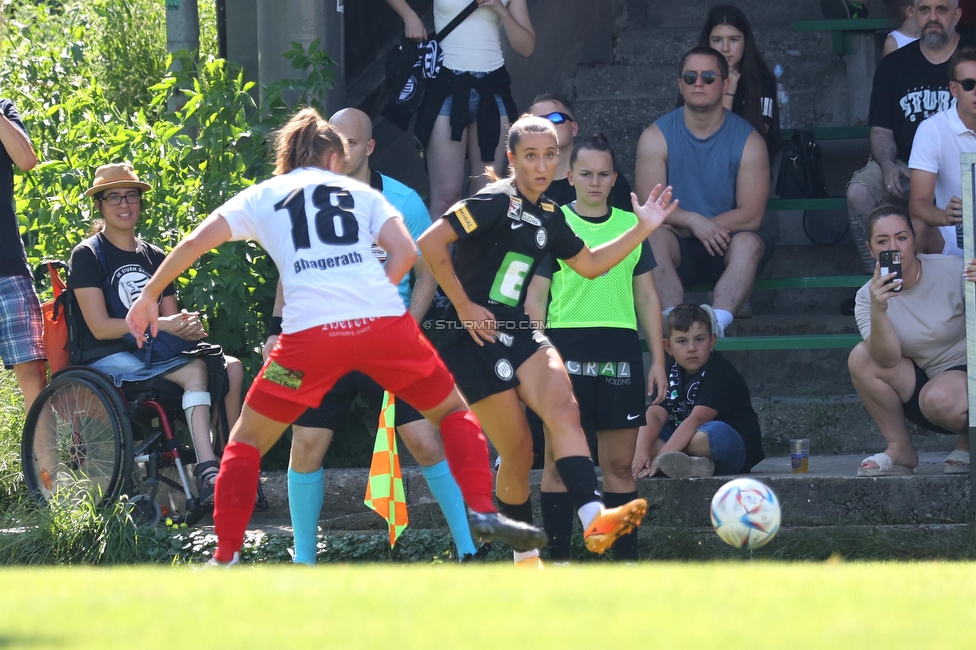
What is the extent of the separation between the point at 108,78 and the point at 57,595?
8.58 m

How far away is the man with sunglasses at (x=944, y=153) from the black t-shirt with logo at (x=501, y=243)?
2785 millimetres

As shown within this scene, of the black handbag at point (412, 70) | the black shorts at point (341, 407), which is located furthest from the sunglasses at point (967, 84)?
the black shorts at point (341, 407)

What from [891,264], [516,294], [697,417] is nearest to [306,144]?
[516,294]

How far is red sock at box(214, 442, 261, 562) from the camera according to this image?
532 centimetres

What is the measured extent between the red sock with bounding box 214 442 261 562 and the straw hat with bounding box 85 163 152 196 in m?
2.53

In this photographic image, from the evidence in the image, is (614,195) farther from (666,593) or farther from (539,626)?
(539,626)

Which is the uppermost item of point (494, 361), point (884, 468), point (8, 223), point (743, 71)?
point (743, 71)

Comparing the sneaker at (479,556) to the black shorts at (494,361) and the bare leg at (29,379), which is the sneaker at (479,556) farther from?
the bare leg at (29,379)

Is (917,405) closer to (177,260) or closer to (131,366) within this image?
(177,260)

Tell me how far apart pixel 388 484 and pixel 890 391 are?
2.69m

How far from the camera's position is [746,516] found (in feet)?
17.8

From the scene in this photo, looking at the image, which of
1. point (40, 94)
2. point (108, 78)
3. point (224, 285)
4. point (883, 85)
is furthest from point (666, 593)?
point (108, 78)

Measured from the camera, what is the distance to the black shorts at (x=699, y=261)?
25.9 ft

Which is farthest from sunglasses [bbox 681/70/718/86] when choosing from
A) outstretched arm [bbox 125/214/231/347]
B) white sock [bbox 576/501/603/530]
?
outstretched arm [bbox 125/214/231/347]
